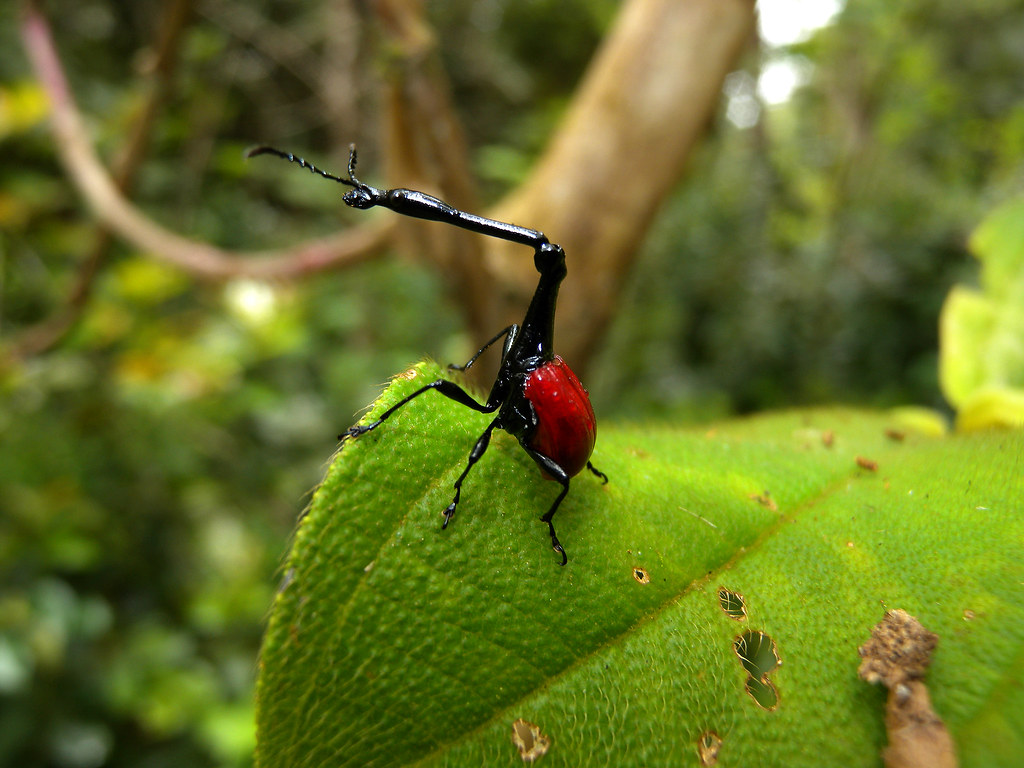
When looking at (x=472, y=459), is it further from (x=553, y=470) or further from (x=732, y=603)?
(x=732, y=603)

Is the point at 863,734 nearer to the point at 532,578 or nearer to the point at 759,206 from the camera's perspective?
the point at 532,578

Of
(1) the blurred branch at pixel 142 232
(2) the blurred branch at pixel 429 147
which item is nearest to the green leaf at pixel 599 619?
(2) the blurred branch at pixel 429 147

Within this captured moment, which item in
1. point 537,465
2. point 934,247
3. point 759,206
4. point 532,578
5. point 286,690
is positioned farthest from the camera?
point 759,206

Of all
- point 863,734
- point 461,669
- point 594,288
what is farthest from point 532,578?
point 594,288

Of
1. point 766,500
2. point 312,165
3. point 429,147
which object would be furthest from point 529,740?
point 429,147

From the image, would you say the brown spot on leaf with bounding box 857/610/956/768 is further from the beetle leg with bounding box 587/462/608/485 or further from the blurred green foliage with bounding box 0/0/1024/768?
the blurred green foliage with bounding box 0/0/1024/768

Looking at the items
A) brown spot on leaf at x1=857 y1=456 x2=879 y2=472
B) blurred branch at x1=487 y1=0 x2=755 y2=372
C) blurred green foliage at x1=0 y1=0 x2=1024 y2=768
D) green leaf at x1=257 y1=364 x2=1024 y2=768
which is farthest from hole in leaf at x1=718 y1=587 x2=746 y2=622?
blurred branch at x1=487 y1=0 x2=755 y2=372
